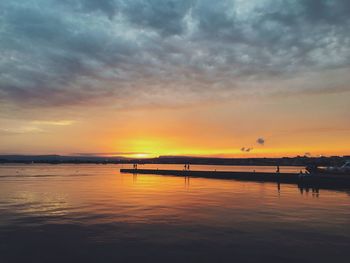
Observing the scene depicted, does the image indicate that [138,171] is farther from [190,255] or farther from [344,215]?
[190,255]

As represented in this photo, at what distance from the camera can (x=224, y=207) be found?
3166cm

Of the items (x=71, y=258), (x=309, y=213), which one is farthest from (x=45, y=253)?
(x=309, y=213)

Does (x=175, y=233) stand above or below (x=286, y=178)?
below

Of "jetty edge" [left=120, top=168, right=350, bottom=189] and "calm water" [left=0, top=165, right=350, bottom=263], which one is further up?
A: "jetty edge" [left=120, top=168, right=350, bottom=189]

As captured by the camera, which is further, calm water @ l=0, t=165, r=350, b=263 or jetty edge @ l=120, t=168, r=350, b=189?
A: jetty edge @ l=120, t=168, r=350, b=189

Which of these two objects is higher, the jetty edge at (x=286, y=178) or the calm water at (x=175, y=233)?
the jetty edge at (x=286, y=178)

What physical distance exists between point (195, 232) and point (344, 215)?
13.7 meters

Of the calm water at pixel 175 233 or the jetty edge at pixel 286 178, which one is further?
the jetty edge at pixel 286 178

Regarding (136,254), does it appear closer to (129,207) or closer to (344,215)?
(129,207)

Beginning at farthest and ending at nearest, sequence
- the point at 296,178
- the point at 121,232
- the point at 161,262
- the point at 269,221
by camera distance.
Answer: the point at 296,178
the point at 269,221
the point at 121,232
the point at 161,262

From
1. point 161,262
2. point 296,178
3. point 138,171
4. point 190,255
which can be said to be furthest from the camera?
point 138,171

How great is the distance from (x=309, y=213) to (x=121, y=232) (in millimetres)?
16200

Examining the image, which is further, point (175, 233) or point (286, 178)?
point (286, 178)

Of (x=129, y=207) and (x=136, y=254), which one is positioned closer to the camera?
(x=136, y=254)
